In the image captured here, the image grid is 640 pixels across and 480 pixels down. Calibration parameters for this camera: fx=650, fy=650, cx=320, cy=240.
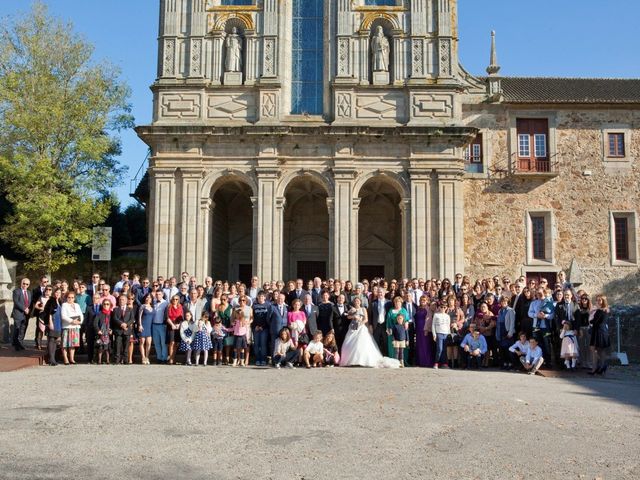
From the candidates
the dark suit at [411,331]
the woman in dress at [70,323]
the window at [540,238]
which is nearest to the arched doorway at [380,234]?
the window at [540,238]

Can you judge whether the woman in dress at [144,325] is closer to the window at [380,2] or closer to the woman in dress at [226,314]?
the woman in dress at [226,314]

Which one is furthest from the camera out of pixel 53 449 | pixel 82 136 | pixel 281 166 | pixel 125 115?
pixel 125 115

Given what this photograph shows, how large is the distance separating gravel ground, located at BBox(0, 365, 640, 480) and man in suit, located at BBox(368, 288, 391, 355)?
2891 mm

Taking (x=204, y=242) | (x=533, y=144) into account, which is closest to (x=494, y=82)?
(x=533, y=144)

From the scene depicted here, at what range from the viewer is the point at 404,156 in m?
23.8

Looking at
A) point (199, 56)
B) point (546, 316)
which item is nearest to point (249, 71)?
point (199, 56)

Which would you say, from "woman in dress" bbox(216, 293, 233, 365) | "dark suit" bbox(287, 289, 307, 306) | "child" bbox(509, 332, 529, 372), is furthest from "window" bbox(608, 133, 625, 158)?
"woman in dress" bbox(216, 293, 233, 365)

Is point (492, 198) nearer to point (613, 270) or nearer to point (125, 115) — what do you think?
point (613, 270)

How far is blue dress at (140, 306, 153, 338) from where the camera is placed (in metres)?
15.3

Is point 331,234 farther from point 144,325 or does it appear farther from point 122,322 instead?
point 122,322

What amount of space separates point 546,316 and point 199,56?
16128 millimetres

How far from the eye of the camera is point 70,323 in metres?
14.7

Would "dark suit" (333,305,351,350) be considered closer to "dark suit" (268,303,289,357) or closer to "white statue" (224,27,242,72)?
"dark suit" (268,303,289,357)

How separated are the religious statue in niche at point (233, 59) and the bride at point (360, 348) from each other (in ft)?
41.1
